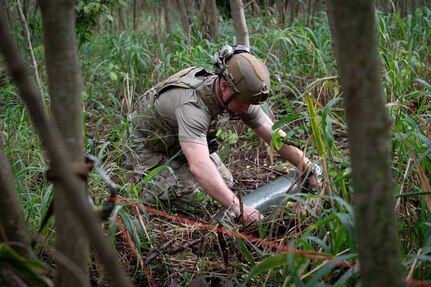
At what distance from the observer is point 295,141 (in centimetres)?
373

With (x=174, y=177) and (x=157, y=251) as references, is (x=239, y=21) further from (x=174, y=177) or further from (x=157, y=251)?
(x=157, y=251)

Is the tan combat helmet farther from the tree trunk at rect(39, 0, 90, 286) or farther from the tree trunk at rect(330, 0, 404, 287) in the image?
the tree trunk at rect(330, 0, 404, 287)

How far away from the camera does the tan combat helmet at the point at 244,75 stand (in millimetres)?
3182

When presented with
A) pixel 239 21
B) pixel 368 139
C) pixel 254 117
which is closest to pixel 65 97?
pixel 368 139

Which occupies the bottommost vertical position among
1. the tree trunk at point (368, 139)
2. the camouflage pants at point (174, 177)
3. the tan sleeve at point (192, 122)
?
the camouflage pants at point (174, 177)

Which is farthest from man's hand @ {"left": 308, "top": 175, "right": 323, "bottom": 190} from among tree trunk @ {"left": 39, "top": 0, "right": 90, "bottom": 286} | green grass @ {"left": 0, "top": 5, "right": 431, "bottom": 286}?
tree trunk @ {"left": 39, "top": 0, "right": 90, "bottom": 286}

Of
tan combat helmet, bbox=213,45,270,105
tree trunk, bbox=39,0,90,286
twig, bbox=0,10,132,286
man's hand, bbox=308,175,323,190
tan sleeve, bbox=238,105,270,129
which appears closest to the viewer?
twig, bbox=0,10,132,286

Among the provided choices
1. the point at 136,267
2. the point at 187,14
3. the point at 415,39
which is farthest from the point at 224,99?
the point at 187,14

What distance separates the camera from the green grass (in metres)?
2.03

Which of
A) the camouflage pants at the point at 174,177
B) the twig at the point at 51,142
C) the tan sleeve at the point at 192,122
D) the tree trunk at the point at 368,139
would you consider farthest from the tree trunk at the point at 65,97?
the camouflage pants at the point at 174,177

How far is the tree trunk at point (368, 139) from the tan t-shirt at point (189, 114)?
2278 millimetres

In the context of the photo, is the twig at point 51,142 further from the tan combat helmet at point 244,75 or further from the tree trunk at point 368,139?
the tan combat helmet at point 244,75

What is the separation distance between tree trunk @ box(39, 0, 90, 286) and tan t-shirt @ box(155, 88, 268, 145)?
201 cm

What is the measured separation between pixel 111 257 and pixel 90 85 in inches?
171
